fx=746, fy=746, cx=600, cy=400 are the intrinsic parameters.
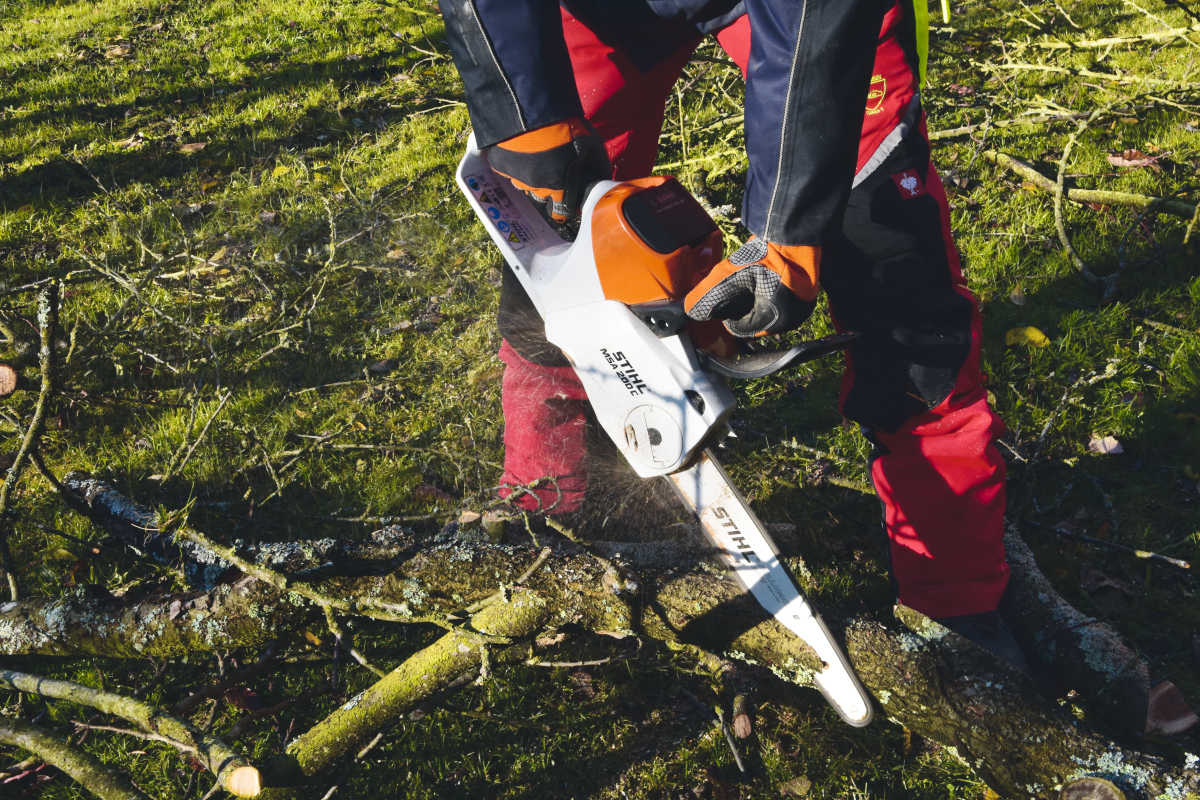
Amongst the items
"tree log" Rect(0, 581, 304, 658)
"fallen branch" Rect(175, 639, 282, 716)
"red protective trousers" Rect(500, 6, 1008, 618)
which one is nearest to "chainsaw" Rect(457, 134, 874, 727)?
"red protective trousers" Rect(500, 6, 1008, 618)

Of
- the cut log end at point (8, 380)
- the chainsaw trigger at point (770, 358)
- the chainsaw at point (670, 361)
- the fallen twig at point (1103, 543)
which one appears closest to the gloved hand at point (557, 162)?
the chainsaw at point (670, 361)

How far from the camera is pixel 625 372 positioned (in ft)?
6.25

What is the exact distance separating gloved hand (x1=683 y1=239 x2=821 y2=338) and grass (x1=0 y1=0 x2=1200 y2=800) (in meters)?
1.12

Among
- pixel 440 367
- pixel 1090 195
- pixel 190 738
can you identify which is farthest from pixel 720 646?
pixel 1090 195

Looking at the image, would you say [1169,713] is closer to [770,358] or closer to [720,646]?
[720,646]

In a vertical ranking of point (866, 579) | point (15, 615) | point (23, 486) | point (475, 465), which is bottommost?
point (866, 579)

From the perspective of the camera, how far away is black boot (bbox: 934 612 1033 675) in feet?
7.18

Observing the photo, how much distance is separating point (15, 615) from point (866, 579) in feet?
8.54

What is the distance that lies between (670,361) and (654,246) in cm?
29

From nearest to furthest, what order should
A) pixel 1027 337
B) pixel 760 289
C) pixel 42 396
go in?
pixel 760 289 → pixel 42 396 → pixel 1027 337

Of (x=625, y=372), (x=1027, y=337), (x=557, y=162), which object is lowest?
(x=1027, y=337)

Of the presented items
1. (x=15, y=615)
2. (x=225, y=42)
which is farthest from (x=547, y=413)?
(x=225, y=42)

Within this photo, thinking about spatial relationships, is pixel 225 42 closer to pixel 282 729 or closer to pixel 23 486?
pixel 23 486

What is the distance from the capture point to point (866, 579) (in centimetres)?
256
